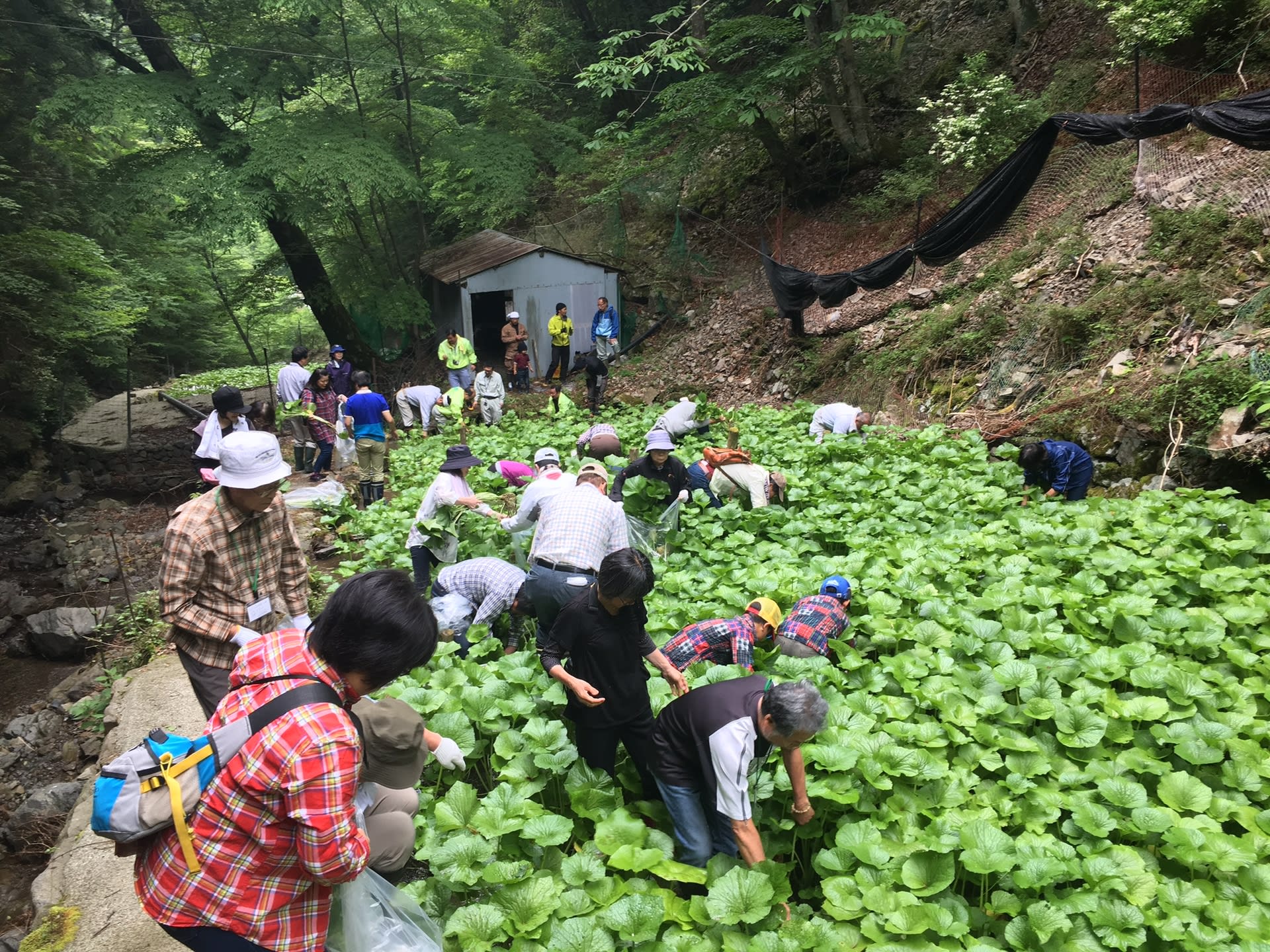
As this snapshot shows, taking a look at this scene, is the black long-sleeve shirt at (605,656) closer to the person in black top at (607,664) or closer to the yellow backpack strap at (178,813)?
the person in black top at (607,664)

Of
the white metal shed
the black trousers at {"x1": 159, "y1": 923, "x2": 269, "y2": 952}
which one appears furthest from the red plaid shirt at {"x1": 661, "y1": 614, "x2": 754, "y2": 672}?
Answer: the white metal shed

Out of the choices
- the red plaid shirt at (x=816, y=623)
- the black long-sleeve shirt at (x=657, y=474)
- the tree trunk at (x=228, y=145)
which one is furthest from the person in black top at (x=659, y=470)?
the tree trunk at (x=228, y=145)

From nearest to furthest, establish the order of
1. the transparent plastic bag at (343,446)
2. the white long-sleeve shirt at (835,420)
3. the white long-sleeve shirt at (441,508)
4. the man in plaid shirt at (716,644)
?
the man in plaid shirt at (716,644) < the white long-sleeve shirt at (441,508) < the white long-sleeve shirt at (835,420) < the transparent plastic bag at (343,446)

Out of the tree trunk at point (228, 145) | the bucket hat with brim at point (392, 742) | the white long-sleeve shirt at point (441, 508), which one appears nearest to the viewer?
the bucket hat with brim at point (392, 742)

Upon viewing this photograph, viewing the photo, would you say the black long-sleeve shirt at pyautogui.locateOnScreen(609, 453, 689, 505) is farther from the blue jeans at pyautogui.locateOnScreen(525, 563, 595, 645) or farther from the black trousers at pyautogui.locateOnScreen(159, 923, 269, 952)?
the black trousers at pyautogui.locateOnScreen(159, 923, 269, 952)

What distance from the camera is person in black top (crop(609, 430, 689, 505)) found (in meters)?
6.65

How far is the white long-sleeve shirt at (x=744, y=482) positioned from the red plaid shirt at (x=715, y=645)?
280cm

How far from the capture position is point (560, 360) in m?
16.7

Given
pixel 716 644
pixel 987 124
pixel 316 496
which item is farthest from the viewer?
pixel 987 124

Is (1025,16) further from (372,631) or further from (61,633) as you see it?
(61,633)

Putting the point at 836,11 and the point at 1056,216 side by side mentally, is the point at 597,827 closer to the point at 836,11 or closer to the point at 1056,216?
the point at 1056,216

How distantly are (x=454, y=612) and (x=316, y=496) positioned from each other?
202 inches

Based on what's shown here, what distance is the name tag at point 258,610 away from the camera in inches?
138

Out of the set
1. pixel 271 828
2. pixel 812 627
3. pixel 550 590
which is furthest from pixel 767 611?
pixel 271 828
